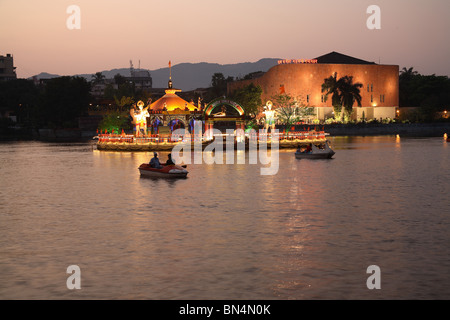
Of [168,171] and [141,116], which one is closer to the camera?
[168,171]

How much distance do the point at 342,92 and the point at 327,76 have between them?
7783 mm

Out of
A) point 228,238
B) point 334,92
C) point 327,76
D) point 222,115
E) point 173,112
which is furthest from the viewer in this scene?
point 327,76

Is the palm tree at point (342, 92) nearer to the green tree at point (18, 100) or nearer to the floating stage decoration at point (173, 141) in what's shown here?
the floating stage decoration at point (173, 141)

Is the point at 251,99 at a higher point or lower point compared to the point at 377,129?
higher

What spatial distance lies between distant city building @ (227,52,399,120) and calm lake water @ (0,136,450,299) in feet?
299

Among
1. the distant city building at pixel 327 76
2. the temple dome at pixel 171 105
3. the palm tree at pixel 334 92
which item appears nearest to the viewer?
the temple dome at pixel 171 105

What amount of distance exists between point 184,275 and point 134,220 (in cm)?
788

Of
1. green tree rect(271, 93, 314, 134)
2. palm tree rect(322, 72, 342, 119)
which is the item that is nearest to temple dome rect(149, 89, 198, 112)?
green tree rect(271, 93, 314, 134)

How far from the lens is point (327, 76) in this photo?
12256 centimetres

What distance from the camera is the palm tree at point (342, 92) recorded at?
116 m

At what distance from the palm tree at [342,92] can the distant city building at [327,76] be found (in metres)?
3.58

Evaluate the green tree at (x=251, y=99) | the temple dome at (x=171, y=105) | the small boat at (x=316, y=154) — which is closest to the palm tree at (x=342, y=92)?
the green tree at (x=251, y=99)

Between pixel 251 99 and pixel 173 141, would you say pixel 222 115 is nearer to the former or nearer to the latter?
pixel 173 141

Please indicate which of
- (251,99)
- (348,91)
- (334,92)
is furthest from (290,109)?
(348,91)
